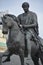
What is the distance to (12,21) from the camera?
971 centimetres

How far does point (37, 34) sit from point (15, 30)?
1135mm

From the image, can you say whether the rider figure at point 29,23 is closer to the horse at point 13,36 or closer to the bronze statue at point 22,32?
the bronze statue at point 22,32

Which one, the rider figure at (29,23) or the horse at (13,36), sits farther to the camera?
the rider figure at (29,23)

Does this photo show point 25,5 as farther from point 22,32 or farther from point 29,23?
point 22,32

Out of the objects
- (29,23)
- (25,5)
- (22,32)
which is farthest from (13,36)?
(25,5)

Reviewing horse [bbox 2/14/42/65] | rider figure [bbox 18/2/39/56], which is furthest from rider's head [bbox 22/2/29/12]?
horse [bbox 2/14/42/65]

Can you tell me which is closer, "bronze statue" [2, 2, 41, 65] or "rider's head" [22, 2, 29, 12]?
"bronze statue" [2, 2, 41, 65]

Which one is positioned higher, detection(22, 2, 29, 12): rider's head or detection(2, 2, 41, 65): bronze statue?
detection(22, 2, 29, 12): rider's head

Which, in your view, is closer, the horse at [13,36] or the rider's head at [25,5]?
the horse at [13,36]

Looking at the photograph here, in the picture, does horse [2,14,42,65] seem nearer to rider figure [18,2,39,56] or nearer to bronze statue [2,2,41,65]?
bronze statue [2,2,41,65]

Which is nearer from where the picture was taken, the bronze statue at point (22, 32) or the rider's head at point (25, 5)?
the bronze statue at point (22, 32)

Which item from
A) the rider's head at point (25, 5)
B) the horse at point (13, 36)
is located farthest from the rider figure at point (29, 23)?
the horse at point (13, 36)

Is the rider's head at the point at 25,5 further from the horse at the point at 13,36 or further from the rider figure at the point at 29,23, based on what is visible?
the horse at the point at 13,36

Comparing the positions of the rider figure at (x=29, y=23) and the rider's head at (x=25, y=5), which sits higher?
A: the rider's head at (x=25, y=5)
